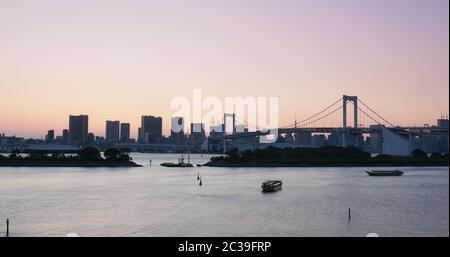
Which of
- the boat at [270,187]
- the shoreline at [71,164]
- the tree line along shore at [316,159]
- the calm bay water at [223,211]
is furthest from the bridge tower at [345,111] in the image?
the boat at [270,187]

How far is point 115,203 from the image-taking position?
14.6 m

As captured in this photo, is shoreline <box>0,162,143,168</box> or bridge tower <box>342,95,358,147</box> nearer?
shoreline <box>0,162,143,168</box>

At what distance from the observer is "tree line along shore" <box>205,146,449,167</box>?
40094mm

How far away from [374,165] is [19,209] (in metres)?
31.9

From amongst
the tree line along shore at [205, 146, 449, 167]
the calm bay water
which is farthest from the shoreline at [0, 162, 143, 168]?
the calm bay water

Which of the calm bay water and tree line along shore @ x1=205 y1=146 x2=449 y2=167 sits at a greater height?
tree line along shore @ x1=205 y1=146 x2=449 y2=167

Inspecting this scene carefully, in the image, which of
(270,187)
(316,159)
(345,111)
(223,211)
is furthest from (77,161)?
(223,211)

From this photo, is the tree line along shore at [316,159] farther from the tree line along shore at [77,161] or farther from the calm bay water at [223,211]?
the calm bay water at [223,211]

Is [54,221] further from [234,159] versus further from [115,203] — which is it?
[234,159]

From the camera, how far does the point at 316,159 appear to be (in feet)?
136

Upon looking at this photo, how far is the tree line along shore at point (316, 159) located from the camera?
1578 inches

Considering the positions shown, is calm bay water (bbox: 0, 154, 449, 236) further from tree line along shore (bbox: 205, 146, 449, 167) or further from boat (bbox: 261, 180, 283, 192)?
tree line along shore (bbox: 205, 146, 449, 167)

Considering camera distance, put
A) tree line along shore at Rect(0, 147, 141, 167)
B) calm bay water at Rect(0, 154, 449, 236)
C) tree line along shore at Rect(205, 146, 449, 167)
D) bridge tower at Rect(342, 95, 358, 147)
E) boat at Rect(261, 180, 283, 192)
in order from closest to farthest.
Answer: calm bay water at Rect(0, 154, 449, 236) < boat at Rect(261, 180, 283, 192) < tree line along shore at Rect(0, 147, 141, 167) < tree line along shore at Rect(205, 146, 449, 167) < bridge tower at Rect(342, 95, 358, 147)
